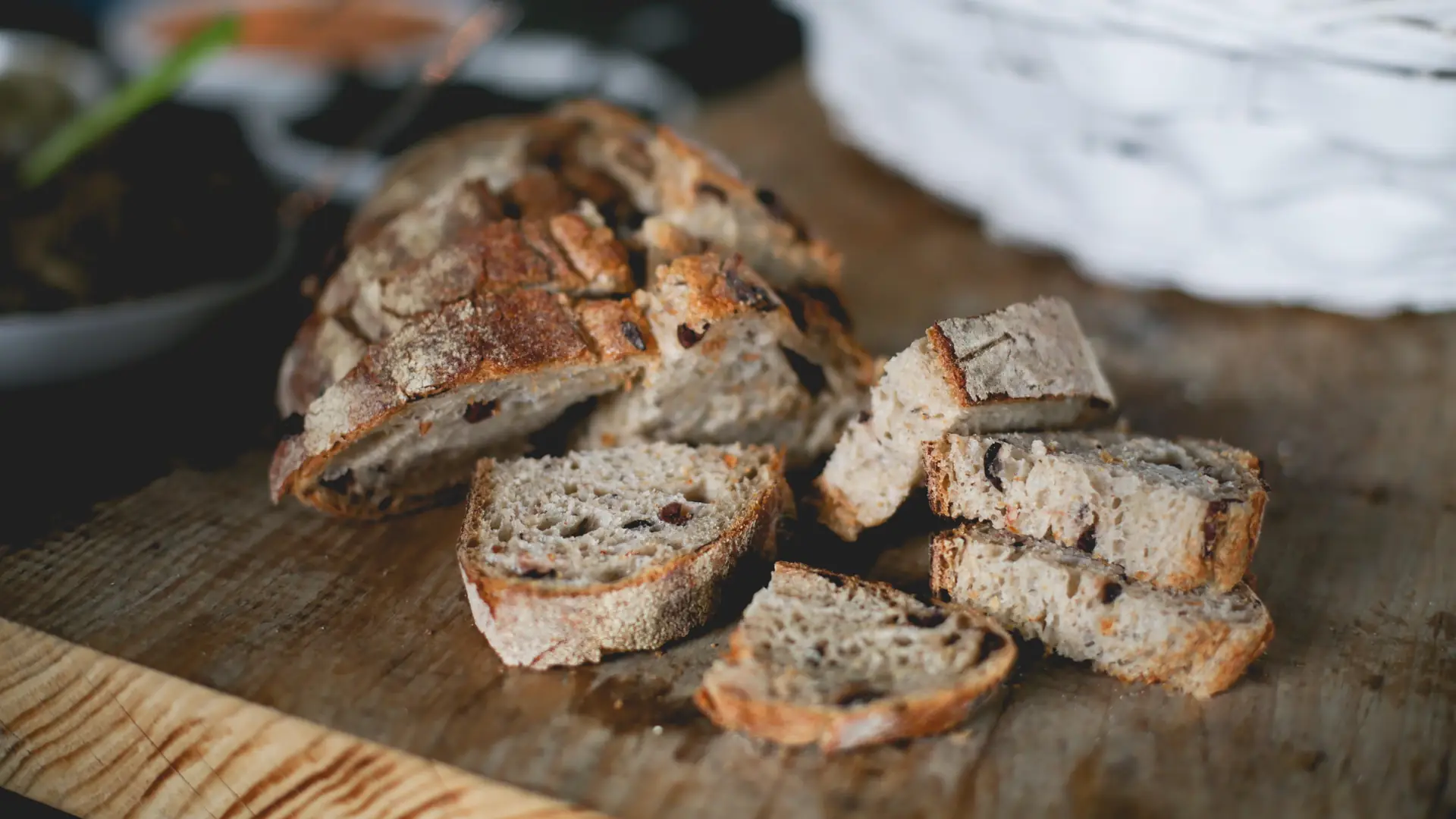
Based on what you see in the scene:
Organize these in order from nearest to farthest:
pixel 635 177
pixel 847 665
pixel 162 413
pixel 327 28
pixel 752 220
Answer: pixel 847 665, pixel 752 220, pixel 635 177, pixel 162 413, pixel 327 28

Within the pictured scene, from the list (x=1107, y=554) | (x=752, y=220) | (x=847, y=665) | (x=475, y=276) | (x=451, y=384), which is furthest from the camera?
(x=752, y=220)

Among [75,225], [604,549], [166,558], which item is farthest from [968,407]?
[75,225]

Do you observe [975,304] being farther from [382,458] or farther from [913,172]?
[382,458]

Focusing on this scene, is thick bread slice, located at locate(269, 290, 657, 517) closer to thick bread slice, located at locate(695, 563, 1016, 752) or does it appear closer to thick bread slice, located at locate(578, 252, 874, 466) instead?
thick bread slice, located at locate(578, 252, 874, 466)

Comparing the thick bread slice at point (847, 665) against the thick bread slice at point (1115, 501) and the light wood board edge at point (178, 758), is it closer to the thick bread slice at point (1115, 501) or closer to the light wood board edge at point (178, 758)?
the thick bread slice at point (1115, 501)

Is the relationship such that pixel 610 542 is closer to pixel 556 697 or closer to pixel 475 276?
pixel 556 697

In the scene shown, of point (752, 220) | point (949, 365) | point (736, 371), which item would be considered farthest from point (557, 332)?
point (949, 365)
